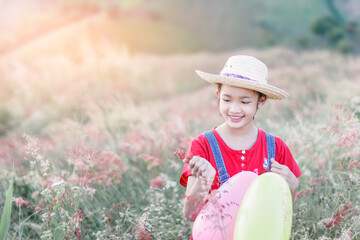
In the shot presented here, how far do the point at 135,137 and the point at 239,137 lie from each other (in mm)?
1665

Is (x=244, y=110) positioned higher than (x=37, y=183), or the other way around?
(x=244, y=110)

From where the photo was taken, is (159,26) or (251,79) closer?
(251,79)

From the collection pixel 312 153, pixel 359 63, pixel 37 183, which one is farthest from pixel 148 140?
pixel 359 63

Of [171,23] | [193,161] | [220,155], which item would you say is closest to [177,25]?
[171,23]

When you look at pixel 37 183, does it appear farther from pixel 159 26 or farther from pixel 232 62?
pixel 159 26

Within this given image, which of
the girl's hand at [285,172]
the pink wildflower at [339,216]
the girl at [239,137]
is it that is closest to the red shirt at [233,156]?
the girl at [239,137]

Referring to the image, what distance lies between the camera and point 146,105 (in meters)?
9.11

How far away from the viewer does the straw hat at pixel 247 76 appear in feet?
7.75

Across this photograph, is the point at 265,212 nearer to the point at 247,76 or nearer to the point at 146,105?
the point at 247,76

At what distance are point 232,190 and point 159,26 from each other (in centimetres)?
1447

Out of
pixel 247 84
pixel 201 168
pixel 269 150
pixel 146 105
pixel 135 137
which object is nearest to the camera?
pixel 201 168

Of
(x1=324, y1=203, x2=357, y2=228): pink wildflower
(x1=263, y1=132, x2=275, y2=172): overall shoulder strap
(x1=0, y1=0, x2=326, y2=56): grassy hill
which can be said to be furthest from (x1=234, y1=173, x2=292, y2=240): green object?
(x1=0, y1=0, x2=326, y2=56): grassy hill

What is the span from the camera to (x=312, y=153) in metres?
3.77

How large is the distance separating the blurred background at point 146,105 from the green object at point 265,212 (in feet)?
1.83
